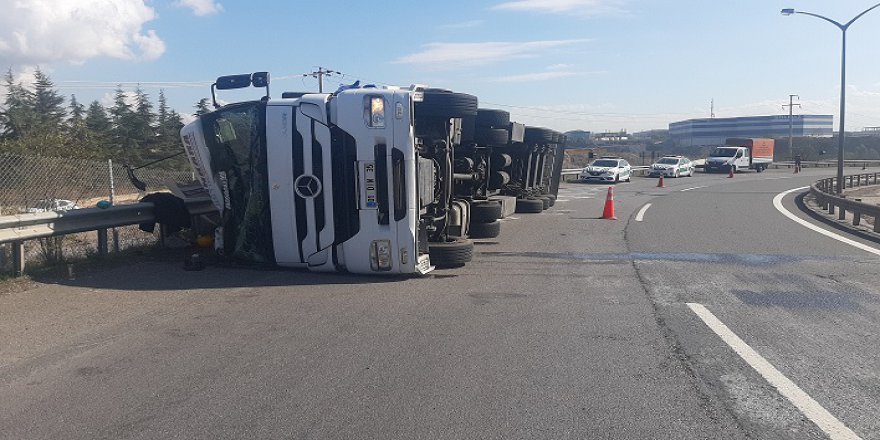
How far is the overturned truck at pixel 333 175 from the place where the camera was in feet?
29.0

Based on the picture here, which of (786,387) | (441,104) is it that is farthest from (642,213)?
(786,387)

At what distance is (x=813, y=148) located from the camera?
390ft

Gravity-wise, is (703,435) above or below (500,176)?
below

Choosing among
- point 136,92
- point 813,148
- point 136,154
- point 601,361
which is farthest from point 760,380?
point 813,148

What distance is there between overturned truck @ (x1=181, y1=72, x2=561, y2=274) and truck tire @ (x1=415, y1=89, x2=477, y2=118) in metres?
0.01

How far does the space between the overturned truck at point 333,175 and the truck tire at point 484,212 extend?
87.8 inches

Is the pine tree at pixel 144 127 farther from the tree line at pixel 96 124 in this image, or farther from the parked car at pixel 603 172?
the parked car at pixel 603 172

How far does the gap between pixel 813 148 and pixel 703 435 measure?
12854 cm

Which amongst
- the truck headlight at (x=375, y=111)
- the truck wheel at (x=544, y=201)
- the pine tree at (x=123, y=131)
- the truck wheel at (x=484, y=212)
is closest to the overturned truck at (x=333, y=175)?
the truck headlight at (x=375, y=111)

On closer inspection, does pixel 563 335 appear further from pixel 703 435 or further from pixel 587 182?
pixel 587 182

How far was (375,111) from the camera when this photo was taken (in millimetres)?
8773

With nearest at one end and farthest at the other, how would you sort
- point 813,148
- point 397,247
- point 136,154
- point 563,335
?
point 563,335 < point 397,247 < point 136,154 < point 813,148

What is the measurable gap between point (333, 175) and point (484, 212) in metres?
3.90

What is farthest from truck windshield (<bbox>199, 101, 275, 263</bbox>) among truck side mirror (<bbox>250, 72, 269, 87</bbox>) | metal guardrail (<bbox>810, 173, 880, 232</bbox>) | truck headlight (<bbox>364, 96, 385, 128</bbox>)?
metal guardrail (<bbox>810, 173, 880, 232</bbox>)
